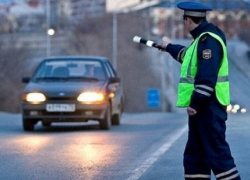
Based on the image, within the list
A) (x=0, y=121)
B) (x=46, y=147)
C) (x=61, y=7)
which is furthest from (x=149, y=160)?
(x=61, y=7)

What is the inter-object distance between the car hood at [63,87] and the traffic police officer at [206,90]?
10.2 meters

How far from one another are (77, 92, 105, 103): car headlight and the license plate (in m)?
0.20

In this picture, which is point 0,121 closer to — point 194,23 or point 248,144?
point 248,144

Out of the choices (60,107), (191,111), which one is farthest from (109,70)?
(191,111)

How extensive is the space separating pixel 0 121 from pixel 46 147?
9519 mm

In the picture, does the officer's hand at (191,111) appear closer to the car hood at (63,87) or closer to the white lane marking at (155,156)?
the white lane marking at (155,156)

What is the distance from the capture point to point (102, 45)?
8650 centimetres

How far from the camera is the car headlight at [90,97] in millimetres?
18797

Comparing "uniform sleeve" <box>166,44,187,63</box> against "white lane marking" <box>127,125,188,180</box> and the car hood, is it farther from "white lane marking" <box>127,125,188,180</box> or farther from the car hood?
the car hood

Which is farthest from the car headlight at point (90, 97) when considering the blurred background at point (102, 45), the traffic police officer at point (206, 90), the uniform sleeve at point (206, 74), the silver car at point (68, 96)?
the blurred background at point (102, 45)

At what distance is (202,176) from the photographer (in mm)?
8719

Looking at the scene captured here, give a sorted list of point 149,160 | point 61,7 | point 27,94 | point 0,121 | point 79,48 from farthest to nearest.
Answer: point 61,7 < point 79,48 < point 0,121 < point 27,94 < point 149,160

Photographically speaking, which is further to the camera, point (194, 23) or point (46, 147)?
point (46, 147)

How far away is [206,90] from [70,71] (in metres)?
11.8
